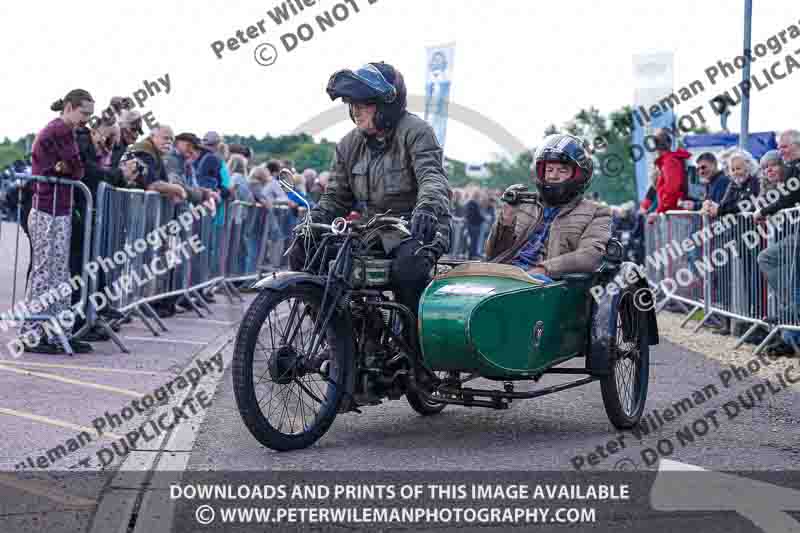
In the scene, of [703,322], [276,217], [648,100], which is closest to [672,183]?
[703,322]

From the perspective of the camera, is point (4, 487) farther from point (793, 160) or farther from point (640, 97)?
point (640, 97)

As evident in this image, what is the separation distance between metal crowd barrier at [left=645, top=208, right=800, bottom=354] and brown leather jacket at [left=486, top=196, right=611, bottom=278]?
13.0 ft

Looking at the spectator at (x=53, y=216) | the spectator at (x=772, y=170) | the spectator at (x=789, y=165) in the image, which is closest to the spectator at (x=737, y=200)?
the spectator at (x=772, y=170)

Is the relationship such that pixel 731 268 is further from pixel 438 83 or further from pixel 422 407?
pixel 438 83

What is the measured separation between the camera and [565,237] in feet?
22.0

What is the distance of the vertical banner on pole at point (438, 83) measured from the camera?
3089 centimetres

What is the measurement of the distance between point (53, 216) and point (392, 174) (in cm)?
372

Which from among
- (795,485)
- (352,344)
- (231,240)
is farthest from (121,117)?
(795,485)

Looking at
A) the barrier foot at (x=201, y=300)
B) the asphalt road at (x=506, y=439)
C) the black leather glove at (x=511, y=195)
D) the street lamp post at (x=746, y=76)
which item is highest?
the street lamp post at (x=746, y=76)

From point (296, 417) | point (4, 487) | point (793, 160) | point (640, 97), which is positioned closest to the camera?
point (4, 487)

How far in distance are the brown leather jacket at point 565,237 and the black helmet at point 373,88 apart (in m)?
1.06

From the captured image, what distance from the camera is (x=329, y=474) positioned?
518 cm

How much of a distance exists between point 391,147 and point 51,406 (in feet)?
7.92

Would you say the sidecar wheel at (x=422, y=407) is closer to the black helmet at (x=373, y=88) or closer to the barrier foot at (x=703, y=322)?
the black helmet at (x=373, y=88)
